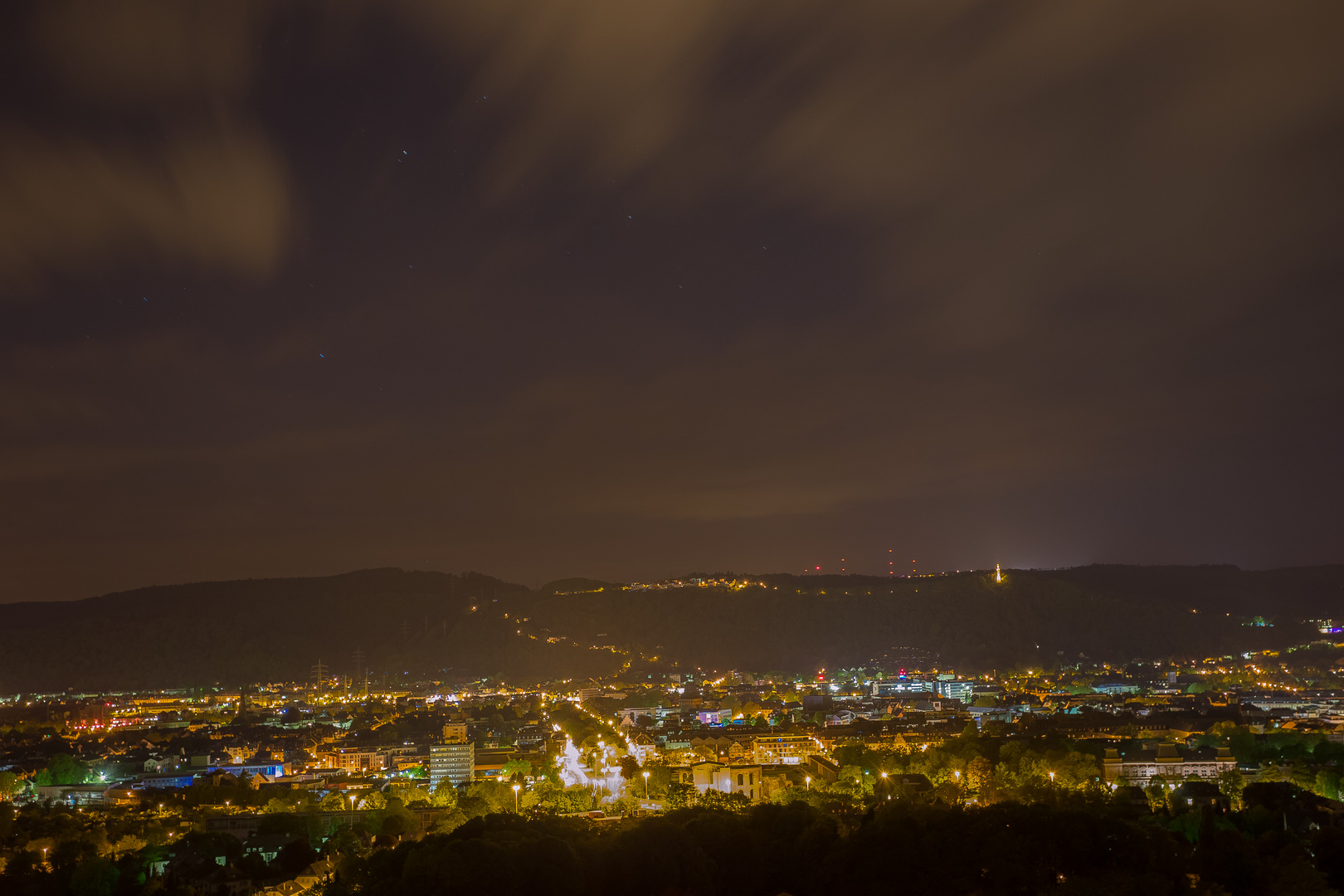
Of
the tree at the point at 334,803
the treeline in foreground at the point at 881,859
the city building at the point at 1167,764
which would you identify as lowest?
the city building at the point at 1167,764

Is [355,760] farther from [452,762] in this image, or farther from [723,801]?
[723,801]

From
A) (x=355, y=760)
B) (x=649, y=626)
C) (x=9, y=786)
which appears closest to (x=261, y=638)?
(x=649, y=626)

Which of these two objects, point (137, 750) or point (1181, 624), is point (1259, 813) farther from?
point (1181, 624)

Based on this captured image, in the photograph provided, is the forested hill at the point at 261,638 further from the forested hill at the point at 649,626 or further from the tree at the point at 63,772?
the tree at the point at 63,772

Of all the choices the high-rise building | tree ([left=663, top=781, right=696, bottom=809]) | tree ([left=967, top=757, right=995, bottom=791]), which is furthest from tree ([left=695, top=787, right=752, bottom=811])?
the high-rise building

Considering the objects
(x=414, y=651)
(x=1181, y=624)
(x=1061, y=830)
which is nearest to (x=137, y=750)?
(x=1061, y=830)

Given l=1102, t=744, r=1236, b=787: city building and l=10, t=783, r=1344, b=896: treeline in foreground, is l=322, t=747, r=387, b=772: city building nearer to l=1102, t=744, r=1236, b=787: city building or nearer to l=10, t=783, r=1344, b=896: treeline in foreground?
l=10, t=783, r=1344, b=896: treeline in foreground

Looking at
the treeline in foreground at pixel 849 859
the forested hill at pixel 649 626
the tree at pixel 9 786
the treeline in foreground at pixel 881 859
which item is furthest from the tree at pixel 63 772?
the forested hill at pixel 649 626
